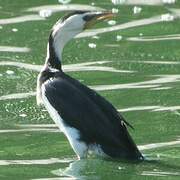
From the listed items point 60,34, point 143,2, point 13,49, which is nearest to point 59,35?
point 60,34

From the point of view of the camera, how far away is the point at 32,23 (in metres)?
17.5

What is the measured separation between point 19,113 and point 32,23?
4.76m

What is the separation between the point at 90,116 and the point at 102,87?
3040mm

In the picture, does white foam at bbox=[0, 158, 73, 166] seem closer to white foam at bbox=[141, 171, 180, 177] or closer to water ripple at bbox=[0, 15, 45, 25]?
white foam at bbox=[141, 171, 180, 177]

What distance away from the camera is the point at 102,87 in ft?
46.3

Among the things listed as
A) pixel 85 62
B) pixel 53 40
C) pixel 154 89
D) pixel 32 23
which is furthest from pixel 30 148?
pixel 32 23

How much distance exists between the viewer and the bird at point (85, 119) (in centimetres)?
1095

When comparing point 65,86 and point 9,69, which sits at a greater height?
point 65,86

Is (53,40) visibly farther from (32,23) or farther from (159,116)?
(32,23)


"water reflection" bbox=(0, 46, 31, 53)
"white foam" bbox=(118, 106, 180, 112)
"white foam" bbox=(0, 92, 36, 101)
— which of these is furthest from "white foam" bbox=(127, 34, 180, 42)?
"white foam" bbox=(118, 106, 180, 112)

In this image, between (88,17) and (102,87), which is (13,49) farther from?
(88,17)

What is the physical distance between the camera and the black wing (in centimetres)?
1093

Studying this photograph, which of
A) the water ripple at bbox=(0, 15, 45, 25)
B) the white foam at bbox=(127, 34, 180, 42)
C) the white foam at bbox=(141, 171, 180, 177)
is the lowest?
the white foam at bbox=(127, 34, 180, 42)

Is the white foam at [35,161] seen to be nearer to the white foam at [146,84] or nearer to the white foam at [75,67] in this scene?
the white foam at [146,84]
